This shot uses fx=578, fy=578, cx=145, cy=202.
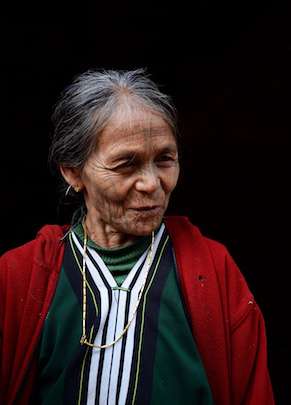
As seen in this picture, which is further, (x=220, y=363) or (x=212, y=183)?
(x=212, y=183)

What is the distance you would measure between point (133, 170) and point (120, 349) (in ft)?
1.82

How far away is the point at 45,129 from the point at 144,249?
4.27 ft

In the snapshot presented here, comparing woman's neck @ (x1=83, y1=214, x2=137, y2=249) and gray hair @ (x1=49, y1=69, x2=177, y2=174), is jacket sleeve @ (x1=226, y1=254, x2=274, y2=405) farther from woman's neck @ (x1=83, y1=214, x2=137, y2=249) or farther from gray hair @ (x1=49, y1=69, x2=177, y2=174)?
gray hair @ (x1=49, y1=69, x2=177, y2=174)

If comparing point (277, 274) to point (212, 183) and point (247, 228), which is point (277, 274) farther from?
point (212, 183)

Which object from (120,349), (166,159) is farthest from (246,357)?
(166,159)

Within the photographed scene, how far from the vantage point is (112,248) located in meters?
1.88

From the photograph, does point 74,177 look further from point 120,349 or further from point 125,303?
point 120,349

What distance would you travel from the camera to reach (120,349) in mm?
1786

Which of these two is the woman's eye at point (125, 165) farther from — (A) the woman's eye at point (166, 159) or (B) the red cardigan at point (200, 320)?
(B) the red cardigan at point (200, 320)

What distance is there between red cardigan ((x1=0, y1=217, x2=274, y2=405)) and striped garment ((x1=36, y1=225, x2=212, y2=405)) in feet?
0.13

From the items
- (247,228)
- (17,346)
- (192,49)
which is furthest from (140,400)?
(192,49)

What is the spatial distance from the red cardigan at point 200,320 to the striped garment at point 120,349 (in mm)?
40

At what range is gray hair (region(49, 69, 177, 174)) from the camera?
5.71 ft

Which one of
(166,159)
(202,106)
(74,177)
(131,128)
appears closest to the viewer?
(131,128)
